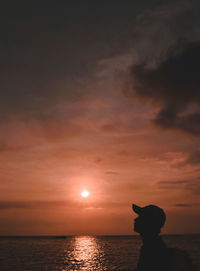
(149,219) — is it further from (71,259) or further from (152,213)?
(71,259)

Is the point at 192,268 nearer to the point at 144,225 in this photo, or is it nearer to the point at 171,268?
the point at 171,268

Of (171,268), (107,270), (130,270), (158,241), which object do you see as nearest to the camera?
(171,268)

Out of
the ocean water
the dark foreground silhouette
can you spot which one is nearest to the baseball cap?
the dark foreground silhouette

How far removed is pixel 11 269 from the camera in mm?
38688

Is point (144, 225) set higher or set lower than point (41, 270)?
higher

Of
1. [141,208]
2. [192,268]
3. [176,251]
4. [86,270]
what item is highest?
[141,208]

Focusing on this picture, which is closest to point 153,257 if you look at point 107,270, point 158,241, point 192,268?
point 158,241

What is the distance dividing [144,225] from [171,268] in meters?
0.65

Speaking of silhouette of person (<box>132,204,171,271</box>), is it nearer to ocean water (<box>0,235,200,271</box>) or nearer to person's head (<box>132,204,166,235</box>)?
person's head (<box>132,204,166,235</box>)

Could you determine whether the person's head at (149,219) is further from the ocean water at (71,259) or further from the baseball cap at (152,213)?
the ocean water at (71,259)

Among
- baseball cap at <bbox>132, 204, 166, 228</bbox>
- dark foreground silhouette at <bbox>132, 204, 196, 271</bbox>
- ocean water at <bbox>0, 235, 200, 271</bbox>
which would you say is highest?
baseball cap at <bbox>132, 204, 166, 228</bbox>

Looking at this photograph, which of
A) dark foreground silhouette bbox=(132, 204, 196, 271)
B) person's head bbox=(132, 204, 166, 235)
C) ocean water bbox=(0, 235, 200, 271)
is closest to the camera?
dark foreground silhouette bbox=(132, 204, 196, 271)

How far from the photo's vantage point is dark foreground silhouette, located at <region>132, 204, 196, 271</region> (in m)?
3.25

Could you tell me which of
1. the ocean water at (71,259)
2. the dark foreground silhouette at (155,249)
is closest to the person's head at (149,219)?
the dark foreground silhouette at (155,249)
